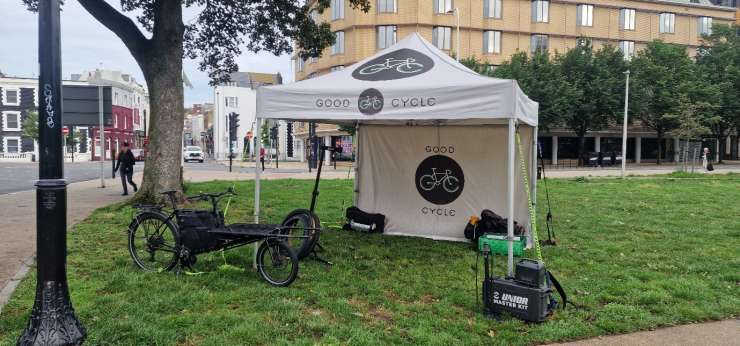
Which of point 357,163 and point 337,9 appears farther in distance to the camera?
point 337,9

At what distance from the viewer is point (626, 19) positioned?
5419cm

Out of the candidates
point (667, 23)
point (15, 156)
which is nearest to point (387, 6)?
point (667, 23)

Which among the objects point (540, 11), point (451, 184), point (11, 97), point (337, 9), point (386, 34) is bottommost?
point (451, 184)

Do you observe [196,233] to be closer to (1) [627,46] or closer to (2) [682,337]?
(2) [682,337]

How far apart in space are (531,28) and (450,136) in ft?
156

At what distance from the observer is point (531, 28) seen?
170ft

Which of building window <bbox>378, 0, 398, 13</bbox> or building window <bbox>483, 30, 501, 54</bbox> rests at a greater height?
building window <bbox>378, 0, 398, 13</bbox>

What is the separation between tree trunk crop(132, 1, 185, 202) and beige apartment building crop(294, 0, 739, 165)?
34306mm

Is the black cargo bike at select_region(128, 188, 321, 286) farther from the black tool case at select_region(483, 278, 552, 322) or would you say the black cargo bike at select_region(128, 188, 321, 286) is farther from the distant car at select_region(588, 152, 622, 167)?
the distant car at select_region(588, 152, 622, 167)

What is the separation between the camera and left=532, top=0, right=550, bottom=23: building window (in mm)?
51469

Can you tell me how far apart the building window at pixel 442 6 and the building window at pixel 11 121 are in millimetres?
51180

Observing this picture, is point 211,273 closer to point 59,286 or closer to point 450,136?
point 59,286

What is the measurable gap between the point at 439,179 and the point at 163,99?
282 inches

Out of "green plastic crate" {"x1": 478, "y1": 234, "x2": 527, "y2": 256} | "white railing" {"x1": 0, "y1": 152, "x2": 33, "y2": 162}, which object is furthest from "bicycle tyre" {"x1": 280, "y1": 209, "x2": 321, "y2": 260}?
"white railing" {"x1": 0, "y1": 152, "x2": 33, "y2": 162}
